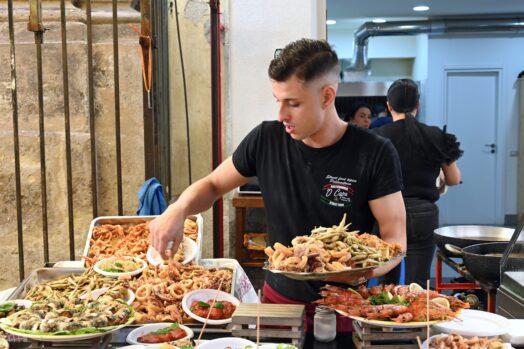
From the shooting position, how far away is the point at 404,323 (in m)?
1.77

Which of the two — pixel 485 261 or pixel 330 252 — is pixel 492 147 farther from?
pixel 330 252

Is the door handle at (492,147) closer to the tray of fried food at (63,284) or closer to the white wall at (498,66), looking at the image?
the white wall at (498,66)

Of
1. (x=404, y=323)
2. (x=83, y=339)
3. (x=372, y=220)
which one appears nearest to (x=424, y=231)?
(x=372, y=220)

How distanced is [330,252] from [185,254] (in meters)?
1.44

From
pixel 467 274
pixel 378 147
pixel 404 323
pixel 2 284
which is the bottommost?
pixel 2 284

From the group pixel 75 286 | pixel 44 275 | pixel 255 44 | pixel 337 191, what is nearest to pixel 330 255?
pixel 337 191

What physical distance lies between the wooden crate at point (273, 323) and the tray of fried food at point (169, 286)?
33cm

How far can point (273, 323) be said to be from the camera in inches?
74.2

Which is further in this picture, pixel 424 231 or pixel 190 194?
pixel 424 231

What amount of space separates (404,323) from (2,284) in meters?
3.53

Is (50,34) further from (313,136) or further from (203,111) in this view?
(313,136)

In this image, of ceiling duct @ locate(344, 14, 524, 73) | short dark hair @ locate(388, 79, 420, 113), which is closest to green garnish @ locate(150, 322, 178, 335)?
short dark hair @ locate(388, 79, 420, 113)

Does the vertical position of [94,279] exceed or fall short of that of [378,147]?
it falls short

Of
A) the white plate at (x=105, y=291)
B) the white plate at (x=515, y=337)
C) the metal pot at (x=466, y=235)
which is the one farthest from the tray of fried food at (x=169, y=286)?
the metal pot at (x=466, y=235)
